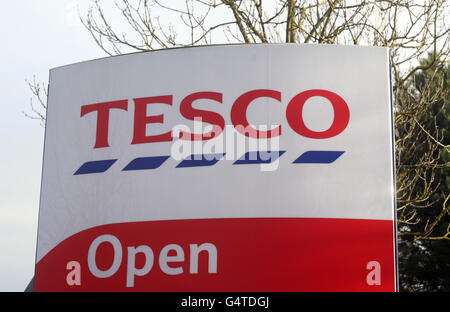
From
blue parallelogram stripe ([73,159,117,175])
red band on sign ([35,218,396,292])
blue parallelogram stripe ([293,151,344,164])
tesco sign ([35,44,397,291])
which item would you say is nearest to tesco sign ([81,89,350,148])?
tesco sign ([35,44,397,291])

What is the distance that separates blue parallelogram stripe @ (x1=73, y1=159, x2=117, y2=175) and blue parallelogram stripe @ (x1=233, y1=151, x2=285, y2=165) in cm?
90

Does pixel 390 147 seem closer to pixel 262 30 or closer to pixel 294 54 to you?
pixel 294 54

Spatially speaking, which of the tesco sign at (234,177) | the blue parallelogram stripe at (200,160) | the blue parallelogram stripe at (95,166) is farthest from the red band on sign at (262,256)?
the blue parallelogram stripe at (95,166)

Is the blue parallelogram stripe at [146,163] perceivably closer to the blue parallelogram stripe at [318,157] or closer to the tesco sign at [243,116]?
the tesco sign at [243,116]

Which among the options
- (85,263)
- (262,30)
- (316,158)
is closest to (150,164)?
(85,263)

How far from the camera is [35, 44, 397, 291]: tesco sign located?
4.21 m

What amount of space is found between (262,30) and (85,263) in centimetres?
622

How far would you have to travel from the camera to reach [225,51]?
14.6 ft

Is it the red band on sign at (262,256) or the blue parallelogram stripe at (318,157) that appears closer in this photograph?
the red band on sign at (262,256)

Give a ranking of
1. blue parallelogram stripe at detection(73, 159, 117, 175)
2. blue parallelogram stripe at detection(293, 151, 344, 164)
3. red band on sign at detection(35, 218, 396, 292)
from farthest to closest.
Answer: blue parallelogram stripe at detection(73, 159, 117, 175) < blue parallelogram stripe at detection(293, 151, 344, 164) < red band on sign at detection(35, 218, 396, 292)

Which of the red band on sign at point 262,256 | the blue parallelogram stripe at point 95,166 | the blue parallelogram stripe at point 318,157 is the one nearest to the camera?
the red band on sign at point 262,256

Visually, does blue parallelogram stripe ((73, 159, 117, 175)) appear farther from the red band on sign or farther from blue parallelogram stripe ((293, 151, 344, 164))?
blue parallelogram stripe ((293, 151, 344, 164))

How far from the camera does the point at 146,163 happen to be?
4.38 m

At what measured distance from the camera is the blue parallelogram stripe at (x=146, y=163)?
14.3 ft
